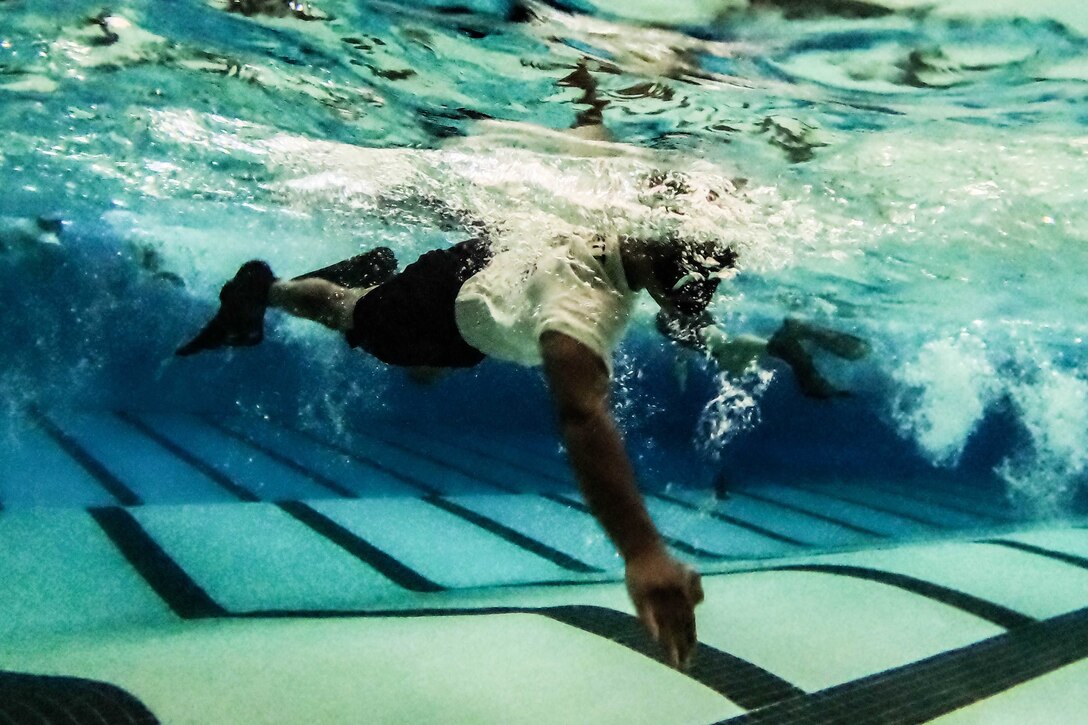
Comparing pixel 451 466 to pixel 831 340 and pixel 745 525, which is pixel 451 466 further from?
pixel 831 340

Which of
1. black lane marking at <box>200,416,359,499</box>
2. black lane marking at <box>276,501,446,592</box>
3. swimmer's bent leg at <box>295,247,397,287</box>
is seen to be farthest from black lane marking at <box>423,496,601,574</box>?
swimmer's bent leg at <box>295,247,397,287</box>

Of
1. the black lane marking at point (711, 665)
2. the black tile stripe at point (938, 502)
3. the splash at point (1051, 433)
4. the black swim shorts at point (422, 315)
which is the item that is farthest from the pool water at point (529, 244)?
the splash at point (1051, 433)

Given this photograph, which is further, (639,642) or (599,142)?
(599,142)

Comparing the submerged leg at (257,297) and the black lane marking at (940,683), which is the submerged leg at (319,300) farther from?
the black lane marking at (940,683)

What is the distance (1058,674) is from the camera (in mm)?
4418

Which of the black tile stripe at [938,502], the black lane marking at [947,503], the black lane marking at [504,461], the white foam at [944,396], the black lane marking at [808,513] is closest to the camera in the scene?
the black lane marking at [808,513]

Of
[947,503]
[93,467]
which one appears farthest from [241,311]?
[947,503]

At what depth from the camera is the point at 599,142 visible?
725 centimetres

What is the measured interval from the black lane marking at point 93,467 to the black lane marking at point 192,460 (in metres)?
1.38

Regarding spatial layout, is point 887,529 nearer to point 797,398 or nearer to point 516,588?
point 516,588

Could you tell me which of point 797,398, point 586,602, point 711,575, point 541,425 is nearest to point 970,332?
point 797,398

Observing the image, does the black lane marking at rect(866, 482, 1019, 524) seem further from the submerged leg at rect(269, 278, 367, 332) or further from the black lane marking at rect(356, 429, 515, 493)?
the submerged leg at rect(269, 278, 367, 332)

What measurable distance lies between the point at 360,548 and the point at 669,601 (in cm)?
579

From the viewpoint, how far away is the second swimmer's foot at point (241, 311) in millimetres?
6297
